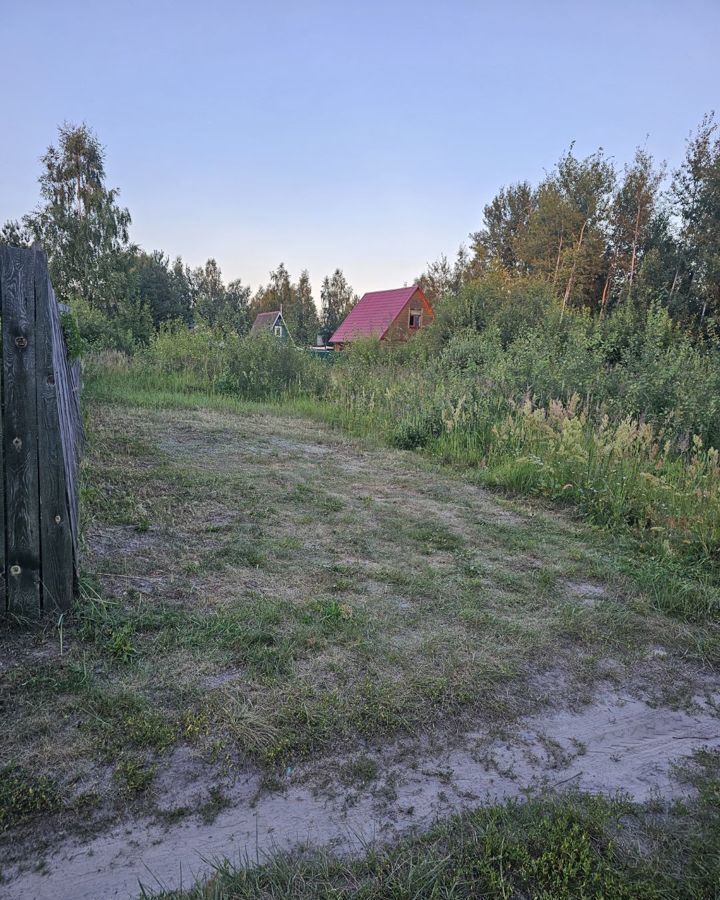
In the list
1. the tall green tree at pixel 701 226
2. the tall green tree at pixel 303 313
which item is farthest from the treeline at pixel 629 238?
the tall green tree at pixel 303 313

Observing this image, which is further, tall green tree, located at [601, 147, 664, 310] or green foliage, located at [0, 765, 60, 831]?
tall green tree, located at [601, 147, 664, 310]

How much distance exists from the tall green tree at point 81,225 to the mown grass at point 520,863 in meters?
28.9

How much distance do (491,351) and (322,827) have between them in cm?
1093

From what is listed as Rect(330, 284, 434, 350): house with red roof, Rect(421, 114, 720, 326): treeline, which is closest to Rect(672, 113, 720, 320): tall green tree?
Rect(421, 114, 720, 326): treeline

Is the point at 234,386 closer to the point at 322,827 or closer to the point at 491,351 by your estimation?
the point at 491,351

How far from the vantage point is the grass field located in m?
1.60

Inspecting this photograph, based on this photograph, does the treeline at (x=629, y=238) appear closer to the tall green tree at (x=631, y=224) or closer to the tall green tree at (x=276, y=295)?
the tall green tree at (x=631, y=224)

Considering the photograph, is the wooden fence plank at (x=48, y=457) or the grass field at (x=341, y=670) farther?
the wooden fence plank at (x=48, y=457)

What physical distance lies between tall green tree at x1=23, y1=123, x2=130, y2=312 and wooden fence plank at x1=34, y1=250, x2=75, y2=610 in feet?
88.7

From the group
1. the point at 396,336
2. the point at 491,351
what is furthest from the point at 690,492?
the point at 396,336

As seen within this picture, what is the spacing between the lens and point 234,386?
42.3 feet

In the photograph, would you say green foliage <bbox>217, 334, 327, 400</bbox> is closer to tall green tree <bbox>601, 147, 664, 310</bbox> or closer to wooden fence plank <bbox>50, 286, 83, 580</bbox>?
wooden fence plank <bbox>50, 286, 83, 580</bbox>

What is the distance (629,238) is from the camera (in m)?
33.2

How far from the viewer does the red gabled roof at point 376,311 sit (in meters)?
33.1
